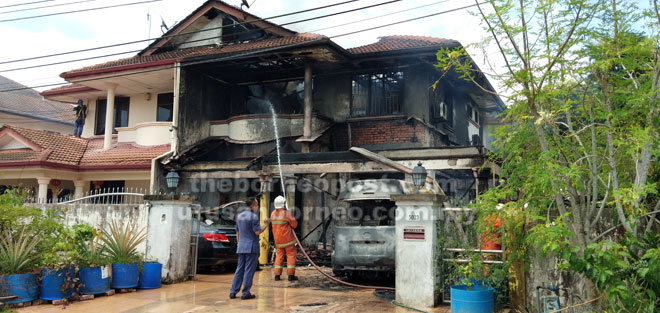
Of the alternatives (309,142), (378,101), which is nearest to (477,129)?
(378,101)

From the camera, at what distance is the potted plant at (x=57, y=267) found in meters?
8.59

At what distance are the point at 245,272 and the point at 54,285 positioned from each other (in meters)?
3.14

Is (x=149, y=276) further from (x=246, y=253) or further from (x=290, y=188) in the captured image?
(x=290, y=188)

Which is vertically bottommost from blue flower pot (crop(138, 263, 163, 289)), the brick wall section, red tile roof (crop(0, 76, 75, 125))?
blue flower pot (crop(138, 263, 163, 289))

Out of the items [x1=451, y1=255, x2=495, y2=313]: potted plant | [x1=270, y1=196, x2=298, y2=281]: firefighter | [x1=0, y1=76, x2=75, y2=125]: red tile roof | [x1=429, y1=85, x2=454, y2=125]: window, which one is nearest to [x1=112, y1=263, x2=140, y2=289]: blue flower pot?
[x1=270, y1=196, x2=298, y2=281]: firefighter

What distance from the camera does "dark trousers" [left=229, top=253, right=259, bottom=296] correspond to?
9.16 metres

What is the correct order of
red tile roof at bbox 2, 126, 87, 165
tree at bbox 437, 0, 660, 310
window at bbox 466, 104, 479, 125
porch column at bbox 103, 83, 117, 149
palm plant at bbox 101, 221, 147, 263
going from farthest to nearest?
window at bbox 466, 104, 479, 125 < porch column at bbox 103, 83, 117, 149 < red tile roof at bbox 2, 126, 87, 165 < palm plant at bbox 101, 221, 147, 263 < tree at bbox 437, 0, 660, 310

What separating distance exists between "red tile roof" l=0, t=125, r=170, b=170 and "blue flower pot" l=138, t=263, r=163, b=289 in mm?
9012

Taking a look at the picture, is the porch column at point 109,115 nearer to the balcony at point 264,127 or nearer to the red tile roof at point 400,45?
the balcony at point 264,127

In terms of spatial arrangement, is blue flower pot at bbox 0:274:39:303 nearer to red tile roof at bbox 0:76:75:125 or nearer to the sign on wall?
the sign on wall

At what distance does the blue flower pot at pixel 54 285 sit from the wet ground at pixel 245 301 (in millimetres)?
177

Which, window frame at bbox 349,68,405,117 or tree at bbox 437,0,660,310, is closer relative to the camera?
tree at bbox 437,0,660,310

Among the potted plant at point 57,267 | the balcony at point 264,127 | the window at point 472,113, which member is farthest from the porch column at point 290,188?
the window at point 472,113

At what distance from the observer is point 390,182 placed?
37.8 feet
